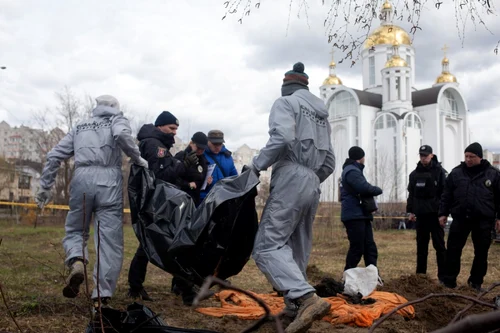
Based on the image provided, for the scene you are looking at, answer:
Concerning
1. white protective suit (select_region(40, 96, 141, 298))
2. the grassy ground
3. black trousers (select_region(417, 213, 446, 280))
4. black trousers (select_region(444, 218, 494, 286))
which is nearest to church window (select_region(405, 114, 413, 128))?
the grassy ground

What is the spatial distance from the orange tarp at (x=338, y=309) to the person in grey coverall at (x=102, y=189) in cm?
92

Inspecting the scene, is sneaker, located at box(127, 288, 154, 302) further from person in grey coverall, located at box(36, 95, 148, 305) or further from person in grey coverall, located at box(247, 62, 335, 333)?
A: person in grey coverall, located at box(247, 62, 335, 333)

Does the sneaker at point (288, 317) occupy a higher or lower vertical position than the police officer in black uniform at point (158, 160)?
lower

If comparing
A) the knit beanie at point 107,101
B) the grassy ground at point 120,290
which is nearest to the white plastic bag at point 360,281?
the grassy ground at point 120,290

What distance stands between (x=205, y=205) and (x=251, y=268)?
483 centimetres

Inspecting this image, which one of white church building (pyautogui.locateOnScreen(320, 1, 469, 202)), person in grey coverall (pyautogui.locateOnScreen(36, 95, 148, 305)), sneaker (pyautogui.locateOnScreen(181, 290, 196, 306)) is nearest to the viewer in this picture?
person in grey coverall (pyautogui.locateOnScreen(36, 95, 148, 305))

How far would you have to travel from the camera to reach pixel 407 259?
10.6m

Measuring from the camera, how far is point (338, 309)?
428cm

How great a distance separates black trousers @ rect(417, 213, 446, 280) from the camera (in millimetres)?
6684

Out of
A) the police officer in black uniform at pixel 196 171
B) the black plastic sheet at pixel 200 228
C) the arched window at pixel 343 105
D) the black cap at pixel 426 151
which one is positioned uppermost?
the arched window at pixel 343 105

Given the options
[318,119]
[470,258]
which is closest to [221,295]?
[318,119]

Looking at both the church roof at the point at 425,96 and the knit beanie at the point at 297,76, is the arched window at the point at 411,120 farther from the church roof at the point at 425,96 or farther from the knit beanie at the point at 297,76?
the knit beanie at the point at 297,76

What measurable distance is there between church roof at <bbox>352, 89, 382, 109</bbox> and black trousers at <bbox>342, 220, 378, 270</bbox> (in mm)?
48752

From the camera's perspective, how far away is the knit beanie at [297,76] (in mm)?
4586
